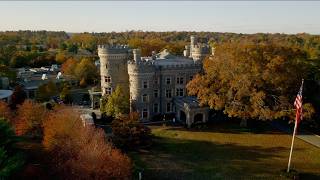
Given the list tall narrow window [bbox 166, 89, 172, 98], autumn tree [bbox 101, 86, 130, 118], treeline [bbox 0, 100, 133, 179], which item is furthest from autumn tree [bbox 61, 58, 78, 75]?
treeline [bbox 0, 100, 133, 179]

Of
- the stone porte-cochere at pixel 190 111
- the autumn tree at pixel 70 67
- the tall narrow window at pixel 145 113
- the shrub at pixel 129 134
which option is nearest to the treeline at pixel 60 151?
the shrub at pixel 129 134

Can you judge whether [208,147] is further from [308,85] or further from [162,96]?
[308,85]

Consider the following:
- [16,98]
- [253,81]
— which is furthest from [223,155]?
[16,98]

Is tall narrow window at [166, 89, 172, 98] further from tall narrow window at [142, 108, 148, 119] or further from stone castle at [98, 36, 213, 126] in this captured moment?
tall narrow window at [142, 108, 148, 119]

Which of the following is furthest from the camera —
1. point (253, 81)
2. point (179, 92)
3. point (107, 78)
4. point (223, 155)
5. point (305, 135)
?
point (179, 92)

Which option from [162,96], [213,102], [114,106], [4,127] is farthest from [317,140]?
[4,127]

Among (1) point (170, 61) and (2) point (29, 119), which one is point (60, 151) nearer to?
(2) point (29, 119)

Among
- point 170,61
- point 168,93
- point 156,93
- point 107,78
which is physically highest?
point 170,61
